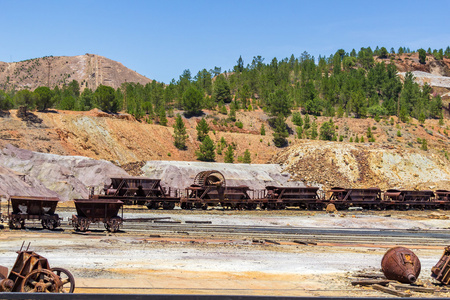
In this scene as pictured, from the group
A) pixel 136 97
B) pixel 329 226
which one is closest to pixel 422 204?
pixel 329 226

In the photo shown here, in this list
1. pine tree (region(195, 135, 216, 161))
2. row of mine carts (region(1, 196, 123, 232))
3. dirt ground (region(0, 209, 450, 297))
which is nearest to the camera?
dirt ground (region(0, 209, 450, 297))

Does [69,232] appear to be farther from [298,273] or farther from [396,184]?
[396,184]

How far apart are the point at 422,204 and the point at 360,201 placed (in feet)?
27.5

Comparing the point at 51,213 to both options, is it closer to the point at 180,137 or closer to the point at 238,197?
the point at 238,197

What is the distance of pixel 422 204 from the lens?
54.7 meters

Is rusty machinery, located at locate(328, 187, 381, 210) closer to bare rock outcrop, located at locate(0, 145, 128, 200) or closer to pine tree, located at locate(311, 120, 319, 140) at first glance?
bare rock outcrop, located at locate(0, 145, 128, 200)

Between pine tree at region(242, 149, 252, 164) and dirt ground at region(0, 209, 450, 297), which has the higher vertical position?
→ pine tree at region(242, 149, 252, 164)

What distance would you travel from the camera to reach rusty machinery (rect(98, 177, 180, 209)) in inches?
1734

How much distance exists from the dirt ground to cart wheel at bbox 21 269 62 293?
1.92 metres

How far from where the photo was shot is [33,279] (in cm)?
984

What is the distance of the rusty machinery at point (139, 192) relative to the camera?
44031mm

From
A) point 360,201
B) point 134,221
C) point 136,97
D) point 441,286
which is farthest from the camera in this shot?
point 136,97

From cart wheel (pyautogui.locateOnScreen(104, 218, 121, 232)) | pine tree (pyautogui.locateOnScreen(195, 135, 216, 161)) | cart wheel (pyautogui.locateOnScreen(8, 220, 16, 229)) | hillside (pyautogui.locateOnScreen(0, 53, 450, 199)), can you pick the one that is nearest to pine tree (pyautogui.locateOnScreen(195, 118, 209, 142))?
hillside (pyautogui.locateOnScreen(0, 53, 450, 199))

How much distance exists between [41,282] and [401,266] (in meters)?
10.2
